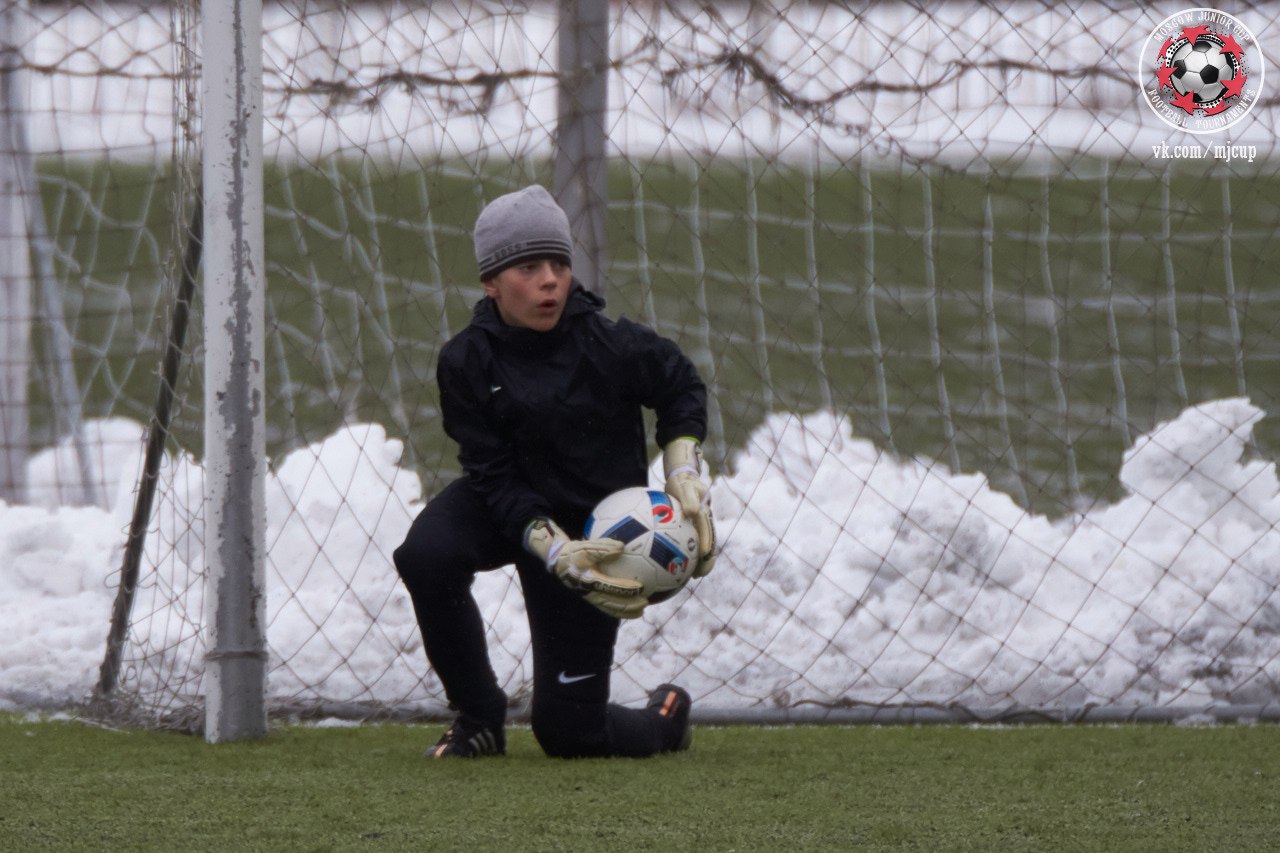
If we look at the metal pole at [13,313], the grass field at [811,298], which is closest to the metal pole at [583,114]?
the grass field at [811,298]

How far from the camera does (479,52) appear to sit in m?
4.38

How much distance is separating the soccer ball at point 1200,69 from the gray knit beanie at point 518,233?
231 centimetres

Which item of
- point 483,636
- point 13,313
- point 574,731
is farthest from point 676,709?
point 13,313

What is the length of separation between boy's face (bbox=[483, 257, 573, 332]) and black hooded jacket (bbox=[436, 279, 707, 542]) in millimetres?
31

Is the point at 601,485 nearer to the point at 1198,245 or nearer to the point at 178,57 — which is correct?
the point at 178,57

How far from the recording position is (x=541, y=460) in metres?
3.21

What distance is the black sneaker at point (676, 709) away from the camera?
344cm

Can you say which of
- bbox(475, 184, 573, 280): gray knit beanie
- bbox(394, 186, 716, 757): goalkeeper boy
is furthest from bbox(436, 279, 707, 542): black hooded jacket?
bbox(475, 184, 573, 280): gray knit beanie

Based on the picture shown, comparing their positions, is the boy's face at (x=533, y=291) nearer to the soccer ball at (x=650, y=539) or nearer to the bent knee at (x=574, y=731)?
the soccer ball at (x=650, y=539)

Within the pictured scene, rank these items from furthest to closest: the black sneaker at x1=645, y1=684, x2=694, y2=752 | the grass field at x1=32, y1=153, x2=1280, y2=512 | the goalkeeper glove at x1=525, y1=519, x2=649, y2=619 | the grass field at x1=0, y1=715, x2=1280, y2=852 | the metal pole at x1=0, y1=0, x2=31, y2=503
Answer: the metal pole at x1=0, y1=0, x2=31, y2=503 → the grass field at x1=32, y1=153, x2=1280, y2=512 → the black sneaker at x1=645, y1=684, x2=694, y2=752 → the goalkeeper glove at x1=525, y1=519, x2=649, y2=619 → the grass field at x1=0, y1=715, x2=1280, y2=852

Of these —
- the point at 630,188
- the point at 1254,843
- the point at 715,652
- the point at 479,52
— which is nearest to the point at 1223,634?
the point at 715,652

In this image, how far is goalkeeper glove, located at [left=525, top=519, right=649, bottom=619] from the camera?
2949mm

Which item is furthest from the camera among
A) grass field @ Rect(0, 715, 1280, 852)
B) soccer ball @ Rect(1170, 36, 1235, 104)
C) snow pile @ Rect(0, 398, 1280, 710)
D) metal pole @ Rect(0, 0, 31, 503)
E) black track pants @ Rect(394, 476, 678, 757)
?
metal pole @ Rect(0, 0, 31, 503)

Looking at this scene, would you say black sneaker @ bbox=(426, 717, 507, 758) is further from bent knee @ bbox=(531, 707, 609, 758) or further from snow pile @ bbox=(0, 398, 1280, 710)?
snow pile @ bbox=(0, 398, 1280, 710)
